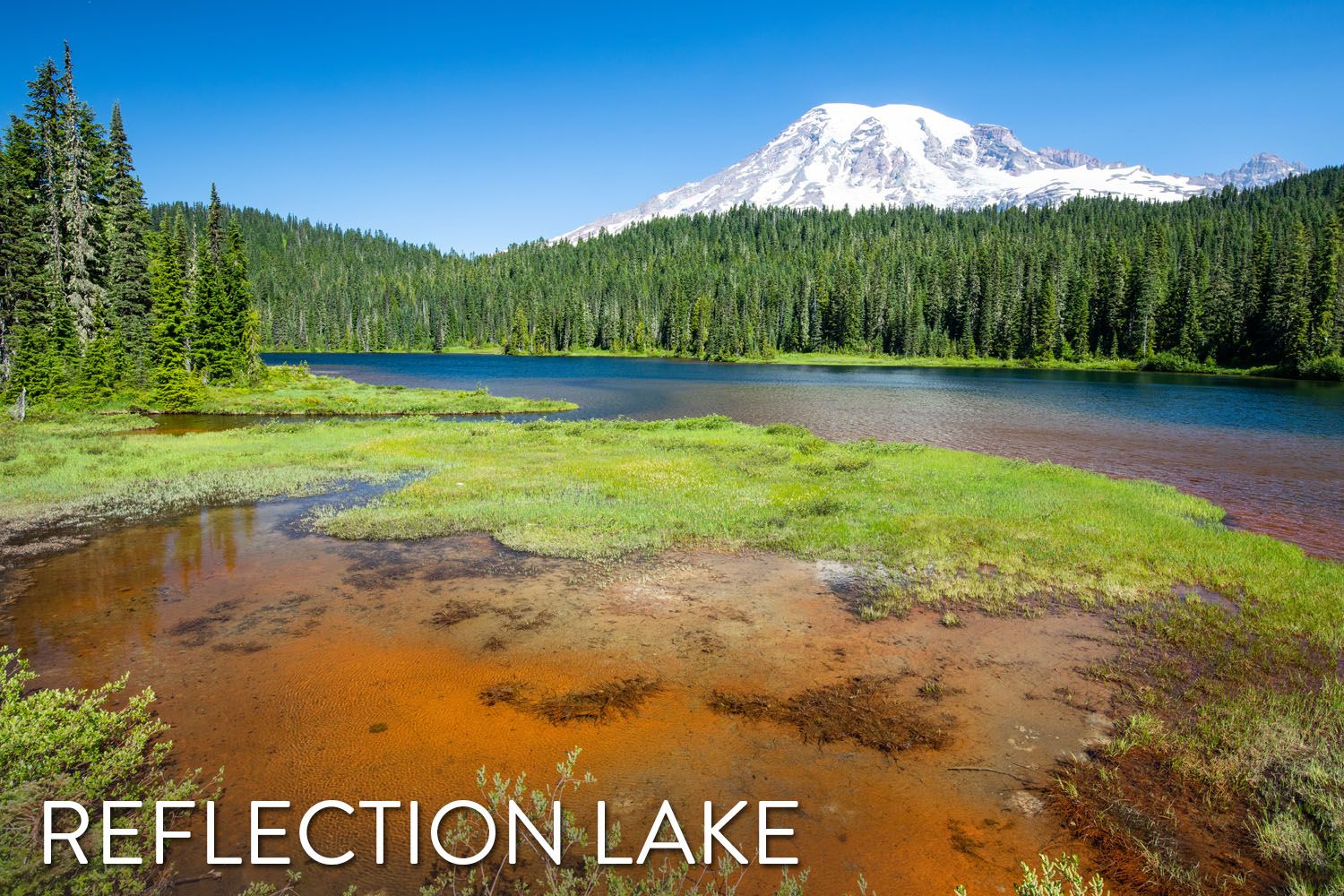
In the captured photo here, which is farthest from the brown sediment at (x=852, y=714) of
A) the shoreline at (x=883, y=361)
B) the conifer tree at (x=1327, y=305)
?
the conifer tree at (x=1327, y=305)

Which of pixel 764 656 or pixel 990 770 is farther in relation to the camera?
pixel 764 656

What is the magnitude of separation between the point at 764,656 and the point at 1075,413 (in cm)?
5374

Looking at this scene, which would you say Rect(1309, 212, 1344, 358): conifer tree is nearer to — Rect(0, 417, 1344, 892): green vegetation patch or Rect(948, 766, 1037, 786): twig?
Rect(0, 417, 1344, 892): green vegetation patch

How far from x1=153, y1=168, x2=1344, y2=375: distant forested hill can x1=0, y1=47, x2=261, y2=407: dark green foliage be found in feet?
363

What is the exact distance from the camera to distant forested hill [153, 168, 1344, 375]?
104312 millimetres

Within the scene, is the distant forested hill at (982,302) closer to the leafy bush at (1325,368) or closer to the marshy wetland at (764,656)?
the leafy bush at (1325,368)

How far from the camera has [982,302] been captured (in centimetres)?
14225

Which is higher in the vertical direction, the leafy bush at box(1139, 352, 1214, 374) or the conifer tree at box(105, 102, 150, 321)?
the conifer tree at box(105, 102, 150, 321)

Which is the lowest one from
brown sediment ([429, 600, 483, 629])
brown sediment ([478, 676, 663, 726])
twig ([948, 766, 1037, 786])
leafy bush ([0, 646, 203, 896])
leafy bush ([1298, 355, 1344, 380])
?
twig ([948, 766, 1037, 786])

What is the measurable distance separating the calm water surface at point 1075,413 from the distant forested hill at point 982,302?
18.8m

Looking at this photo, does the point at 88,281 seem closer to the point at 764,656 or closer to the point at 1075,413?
the point at 764,656

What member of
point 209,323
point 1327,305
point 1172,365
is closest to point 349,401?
point 209,323

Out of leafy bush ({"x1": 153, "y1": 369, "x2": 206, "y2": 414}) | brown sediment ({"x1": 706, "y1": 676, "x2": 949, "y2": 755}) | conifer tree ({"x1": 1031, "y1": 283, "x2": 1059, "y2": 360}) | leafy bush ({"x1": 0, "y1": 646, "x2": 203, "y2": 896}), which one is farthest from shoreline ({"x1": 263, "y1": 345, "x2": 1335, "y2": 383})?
leafy bush ({"x1": 0, "y1": 646, "x2": 203, "y2": 896})

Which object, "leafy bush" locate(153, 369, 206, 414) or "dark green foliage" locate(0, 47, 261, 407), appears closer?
"dark green foliage" locate(0, 47, 261, 407)
